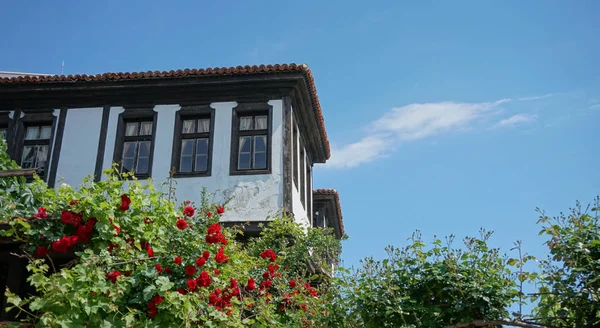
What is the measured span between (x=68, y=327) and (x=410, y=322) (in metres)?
3.19

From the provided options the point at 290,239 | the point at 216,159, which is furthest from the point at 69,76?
the point at 290,239

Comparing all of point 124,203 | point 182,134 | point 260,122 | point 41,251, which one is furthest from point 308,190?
point 41,251

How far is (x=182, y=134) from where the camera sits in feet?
41.8

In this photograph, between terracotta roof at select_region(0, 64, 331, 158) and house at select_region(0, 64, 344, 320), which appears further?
terracotta roof at select_region(0, 64, 331, 158)

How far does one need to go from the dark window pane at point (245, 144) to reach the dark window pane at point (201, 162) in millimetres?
743

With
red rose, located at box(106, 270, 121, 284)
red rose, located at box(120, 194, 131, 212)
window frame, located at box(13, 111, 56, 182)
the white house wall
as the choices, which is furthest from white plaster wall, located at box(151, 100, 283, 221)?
red rose, located at box(106, 270, 121, 284)

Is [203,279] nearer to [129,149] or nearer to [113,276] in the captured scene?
[113,276]

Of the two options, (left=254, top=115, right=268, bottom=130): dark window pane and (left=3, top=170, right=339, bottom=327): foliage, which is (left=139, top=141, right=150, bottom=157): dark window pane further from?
(left=3, top=170, right=339, bottom=327): foliage

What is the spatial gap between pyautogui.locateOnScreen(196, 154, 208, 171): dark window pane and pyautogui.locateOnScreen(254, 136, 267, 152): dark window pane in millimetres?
1039

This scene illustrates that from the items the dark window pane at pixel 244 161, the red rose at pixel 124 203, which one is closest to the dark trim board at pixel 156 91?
the dark window pane at pixel 244 161

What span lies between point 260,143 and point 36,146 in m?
4.96

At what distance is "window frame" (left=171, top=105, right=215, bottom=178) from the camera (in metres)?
12.2

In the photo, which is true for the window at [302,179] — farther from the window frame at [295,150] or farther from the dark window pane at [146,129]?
the dark window pane at [146,129]

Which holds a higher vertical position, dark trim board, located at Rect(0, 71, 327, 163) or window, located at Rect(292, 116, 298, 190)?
dark trim board, located at Rect(0, 71, 327, 163)
